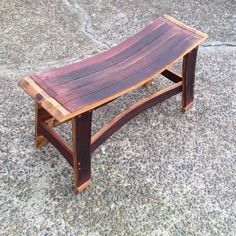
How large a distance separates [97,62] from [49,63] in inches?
38.8

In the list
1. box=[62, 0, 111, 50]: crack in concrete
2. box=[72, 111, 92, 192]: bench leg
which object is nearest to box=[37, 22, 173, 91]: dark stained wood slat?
box=[72, 111, 92, 192]: bench leg

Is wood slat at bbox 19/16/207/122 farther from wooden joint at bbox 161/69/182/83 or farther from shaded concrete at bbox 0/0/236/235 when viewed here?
shaded concrete at bbox 0/0/236/235

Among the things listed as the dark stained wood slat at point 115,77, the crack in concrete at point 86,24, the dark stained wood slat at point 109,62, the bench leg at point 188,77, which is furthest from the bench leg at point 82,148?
the crack in concrete at point 86,24

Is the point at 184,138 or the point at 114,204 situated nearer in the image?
the point at 114,204

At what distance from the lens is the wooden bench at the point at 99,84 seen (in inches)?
65.7

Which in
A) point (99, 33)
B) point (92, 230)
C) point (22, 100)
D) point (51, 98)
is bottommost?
point (92, 230)

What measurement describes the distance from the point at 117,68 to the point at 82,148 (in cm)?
49

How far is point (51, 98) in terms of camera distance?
165 centimetres

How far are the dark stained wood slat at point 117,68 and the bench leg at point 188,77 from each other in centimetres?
18

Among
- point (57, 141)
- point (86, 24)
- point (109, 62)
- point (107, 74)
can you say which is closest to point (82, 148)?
point (57, 141)

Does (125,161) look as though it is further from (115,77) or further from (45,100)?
(45,100)

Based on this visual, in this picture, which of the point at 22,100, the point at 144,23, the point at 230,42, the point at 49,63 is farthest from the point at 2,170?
the point at 230,42

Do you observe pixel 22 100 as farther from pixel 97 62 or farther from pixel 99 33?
pixel 99 33

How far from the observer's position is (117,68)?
1938 millimetres
